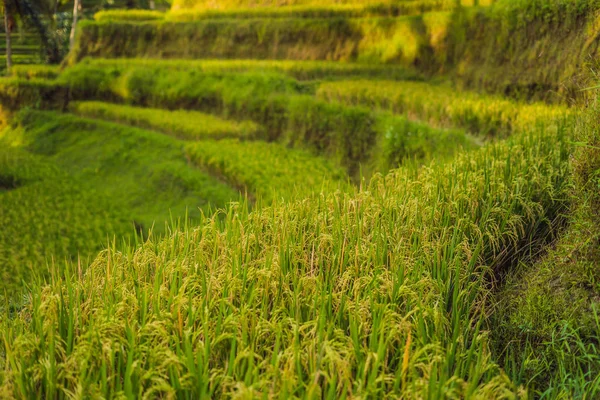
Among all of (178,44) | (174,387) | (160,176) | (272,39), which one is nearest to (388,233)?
(174,387)

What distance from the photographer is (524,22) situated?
787 centimetres

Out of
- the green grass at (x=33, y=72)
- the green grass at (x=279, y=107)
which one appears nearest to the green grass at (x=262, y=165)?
the green grass at (x=279, y=107)

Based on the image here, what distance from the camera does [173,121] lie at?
12586 millimetres

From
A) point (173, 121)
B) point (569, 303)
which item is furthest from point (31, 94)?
point (569, 303)

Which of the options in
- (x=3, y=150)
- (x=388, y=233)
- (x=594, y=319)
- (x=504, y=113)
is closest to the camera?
(x=594, y=319)

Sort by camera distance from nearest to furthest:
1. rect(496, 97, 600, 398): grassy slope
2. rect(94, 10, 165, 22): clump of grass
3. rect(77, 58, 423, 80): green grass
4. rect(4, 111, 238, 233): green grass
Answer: rect(496, 97, 600, 398): grassy slope < rect(4, 111, 238, 233): green grass < rect(77, 58, 423, 80): green grass < rect(94, 10, 165, 22): clump of grass

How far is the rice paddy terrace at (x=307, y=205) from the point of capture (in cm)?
218

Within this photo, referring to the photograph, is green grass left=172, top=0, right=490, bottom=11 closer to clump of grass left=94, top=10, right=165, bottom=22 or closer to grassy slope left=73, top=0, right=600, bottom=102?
grassy slope left=73, top=0, right=600, bottom=102

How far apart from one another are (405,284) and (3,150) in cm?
1302

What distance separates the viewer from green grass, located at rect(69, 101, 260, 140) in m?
11.7

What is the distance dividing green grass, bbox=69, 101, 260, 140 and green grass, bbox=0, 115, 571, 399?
7.76 meters

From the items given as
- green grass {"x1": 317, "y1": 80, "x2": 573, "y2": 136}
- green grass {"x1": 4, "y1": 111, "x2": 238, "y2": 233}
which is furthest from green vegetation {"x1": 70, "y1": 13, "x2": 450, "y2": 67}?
green grass {"x1": 4, "y1": 111, "x2": 238, "y2": 233}

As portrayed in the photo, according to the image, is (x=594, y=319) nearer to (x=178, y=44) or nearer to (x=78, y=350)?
(x=78, y=350)

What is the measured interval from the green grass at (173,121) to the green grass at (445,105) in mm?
1709
